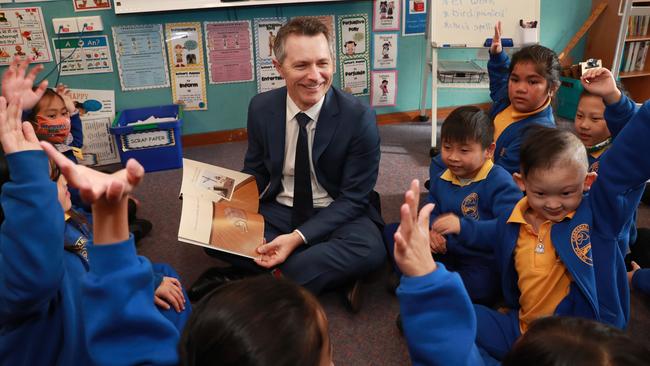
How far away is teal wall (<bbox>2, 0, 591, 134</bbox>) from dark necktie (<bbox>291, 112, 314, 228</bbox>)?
61.8 inches

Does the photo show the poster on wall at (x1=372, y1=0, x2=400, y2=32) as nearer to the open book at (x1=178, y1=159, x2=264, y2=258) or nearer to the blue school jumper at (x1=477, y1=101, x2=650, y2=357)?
the open book at (x1=178, y1=159, x2=264, y2=258)

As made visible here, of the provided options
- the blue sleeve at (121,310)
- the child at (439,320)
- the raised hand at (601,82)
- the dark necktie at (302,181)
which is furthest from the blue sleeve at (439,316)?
the dark necktie at (302,181)

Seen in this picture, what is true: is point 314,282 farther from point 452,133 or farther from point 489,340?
point 452,133

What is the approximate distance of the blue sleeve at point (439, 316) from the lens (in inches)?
24.3

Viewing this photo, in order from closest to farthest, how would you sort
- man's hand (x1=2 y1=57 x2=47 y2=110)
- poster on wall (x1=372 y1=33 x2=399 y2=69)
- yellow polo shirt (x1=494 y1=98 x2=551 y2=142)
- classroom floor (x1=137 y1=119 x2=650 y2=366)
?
man's hand (x1=2 y1=57 x2=47 y2=110)
classroom floor (x1=137 y1=119 x2=650 y2=366)
yellow polo shirt (x1=494 y1=98 x2=551 y2=142)
poster on wall (x1=372 y1=33 x2=399 y2=69)

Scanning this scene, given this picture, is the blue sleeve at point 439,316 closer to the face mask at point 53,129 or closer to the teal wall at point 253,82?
the face mask at point 53,129

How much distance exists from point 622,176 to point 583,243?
0.21m

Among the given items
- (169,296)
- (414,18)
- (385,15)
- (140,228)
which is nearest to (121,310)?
(169,296)

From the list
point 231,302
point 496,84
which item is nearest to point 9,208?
point 231,302

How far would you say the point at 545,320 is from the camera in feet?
2.02

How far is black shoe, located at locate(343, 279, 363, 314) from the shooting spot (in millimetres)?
1558

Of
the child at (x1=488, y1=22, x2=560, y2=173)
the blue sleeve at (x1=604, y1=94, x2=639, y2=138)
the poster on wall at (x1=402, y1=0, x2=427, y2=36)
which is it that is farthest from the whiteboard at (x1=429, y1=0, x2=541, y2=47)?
the blue sleeve at (x1=604, y1=94, x2=639, y2=138)

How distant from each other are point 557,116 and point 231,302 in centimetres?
357

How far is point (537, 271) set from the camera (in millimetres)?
1200
